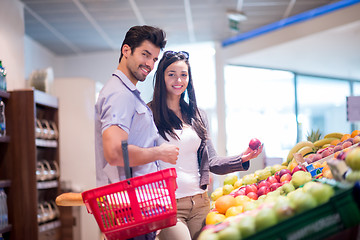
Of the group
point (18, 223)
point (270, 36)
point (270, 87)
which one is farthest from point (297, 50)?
point (18, 223)

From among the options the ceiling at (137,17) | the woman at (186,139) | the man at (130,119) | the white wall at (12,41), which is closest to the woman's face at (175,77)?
the woman at (186,139)

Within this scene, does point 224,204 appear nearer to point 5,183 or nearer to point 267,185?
point 267,185

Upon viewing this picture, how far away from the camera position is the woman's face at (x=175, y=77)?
2260 millimetres

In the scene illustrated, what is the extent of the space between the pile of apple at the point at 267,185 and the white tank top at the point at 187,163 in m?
0.26

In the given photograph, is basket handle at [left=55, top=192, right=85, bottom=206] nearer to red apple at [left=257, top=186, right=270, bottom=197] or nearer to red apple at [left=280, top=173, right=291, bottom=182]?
red apple at [left=257, top=186, right=270, bottom=197]

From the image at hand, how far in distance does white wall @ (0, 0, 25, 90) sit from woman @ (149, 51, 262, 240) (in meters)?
3.39

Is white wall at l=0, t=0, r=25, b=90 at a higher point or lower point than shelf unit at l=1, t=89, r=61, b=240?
higher

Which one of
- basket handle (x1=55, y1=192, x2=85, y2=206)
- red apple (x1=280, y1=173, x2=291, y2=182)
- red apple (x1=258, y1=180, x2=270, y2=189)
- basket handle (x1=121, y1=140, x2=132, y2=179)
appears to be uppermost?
basket handle (x1=121, y1=140, x2=132, y2=179)

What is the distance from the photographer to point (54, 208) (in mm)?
5324

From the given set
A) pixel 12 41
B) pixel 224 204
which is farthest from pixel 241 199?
pixel 12 41

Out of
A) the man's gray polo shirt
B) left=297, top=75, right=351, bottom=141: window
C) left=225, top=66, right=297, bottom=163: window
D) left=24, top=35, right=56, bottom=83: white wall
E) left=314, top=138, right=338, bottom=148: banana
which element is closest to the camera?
the man's gray polo shirt

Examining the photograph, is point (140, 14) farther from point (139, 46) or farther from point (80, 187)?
point (139, 46)

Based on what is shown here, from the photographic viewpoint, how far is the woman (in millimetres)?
2174

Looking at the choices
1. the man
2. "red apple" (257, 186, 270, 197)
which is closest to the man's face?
the man
